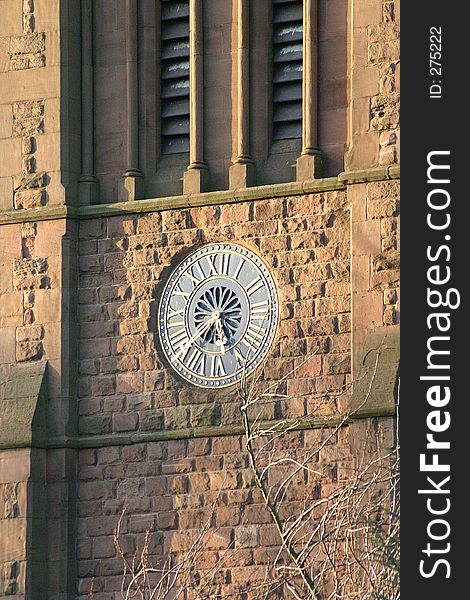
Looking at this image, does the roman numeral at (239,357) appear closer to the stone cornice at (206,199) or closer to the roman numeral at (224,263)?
the roman numeral at (224,263)

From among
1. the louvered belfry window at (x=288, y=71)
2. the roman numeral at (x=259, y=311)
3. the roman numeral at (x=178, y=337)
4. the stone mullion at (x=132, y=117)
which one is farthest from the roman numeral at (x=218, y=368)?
the louvered belfry window at (x=288, y=71)

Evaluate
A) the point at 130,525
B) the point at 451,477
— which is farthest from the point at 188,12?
the point at 451,477

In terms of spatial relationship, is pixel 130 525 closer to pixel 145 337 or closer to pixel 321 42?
pixel 145 337

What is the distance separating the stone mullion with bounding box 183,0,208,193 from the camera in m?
31.9

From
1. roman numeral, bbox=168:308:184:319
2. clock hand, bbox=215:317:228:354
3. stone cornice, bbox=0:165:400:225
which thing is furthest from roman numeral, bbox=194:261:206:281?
stone cornice, bbox=0:165:400:225

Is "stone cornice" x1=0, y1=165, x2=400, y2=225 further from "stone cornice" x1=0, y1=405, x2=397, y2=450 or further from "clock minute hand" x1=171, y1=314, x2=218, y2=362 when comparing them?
"stone cornice" x1=0, y1=405, x2=397, y2=450

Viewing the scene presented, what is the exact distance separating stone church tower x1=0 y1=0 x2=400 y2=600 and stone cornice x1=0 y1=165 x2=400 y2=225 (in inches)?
0.9

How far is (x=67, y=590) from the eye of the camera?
1233 inches

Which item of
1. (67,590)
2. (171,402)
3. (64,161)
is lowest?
(67,590)

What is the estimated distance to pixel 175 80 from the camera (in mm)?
32438

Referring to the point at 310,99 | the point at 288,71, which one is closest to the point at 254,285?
the point at 310,99

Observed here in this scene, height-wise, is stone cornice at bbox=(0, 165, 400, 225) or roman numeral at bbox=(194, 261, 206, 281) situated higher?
stone cornice at bbox=(0, 165, 400, 225)

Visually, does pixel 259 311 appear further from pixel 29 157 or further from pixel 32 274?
pixel 29 157

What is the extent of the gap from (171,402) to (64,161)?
2985mm
